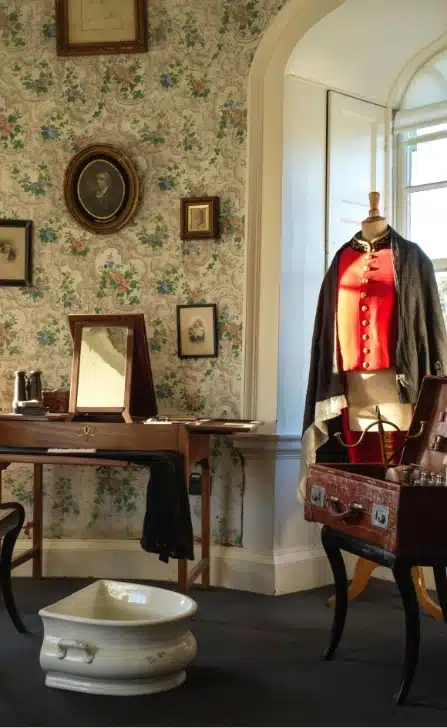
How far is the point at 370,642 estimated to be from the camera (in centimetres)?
306

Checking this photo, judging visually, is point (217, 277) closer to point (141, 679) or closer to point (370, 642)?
point (370, 642)

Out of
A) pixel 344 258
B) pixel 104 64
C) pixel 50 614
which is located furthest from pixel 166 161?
pixel 50 614

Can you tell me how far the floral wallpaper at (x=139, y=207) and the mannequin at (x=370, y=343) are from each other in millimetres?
508

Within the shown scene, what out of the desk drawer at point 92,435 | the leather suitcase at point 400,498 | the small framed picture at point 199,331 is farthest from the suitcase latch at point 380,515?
the small framed picture at point 199,331

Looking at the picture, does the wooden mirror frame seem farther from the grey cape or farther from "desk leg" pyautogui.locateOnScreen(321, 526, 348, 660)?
"desk leg" pyautogui.locateOnScreen(321, 526, 348, 660)

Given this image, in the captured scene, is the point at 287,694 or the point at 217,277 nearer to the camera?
the point at 287,694

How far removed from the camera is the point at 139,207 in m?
4.11

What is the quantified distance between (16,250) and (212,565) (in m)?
1.89

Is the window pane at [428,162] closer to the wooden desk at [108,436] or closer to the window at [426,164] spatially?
the window at [426,164]

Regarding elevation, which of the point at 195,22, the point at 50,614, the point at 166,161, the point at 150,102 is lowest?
the point at 50,614

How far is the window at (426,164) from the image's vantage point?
422 cm

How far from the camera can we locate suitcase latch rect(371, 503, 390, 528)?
Answer: 228cm

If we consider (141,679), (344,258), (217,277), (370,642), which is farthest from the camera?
(217,277)

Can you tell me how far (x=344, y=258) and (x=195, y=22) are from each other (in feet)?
4.79
